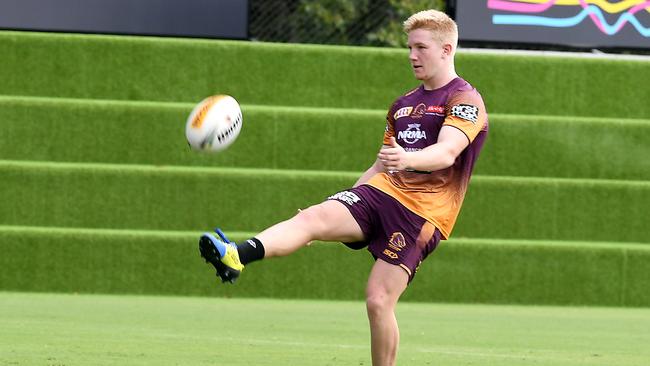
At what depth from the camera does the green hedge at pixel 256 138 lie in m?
13.9

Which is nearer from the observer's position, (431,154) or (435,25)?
(431,154)

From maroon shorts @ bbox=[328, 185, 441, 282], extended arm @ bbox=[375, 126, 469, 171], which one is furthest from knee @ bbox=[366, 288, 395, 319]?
extended arm @ bbox=[375, 126, 469, 171]

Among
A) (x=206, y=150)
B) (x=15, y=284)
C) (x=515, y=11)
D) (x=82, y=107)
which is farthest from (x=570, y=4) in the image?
(x=206, y=150)

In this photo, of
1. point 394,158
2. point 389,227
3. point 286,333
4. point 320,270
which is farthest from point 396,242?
point 320,270

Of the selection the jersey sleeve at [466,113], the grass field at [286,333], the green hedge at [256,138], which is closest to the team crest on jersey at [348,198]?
the jersey sleeve at [466,113]

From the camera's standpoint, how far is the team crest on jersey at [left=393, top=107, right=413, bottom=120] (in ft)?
20.2

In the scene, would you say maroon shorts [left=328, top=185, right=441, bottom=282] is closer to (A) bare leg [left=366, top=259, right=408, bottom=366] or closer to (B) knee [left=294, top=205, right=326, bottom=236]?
(A) bare leg [left=366, top=259, right=408, bottom=366]

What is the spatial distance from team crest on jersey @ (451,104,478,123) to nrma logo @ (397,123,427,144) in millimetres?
A: 198

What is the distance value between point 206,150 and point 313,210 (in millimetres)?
838

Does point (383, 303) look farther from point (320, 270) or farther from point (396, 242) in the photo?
point (320, 270)

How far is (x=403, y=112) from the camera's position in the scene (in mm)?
6191

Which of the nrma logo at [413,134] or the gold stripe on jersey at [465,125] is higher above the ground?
Result: the gold stripe on jersey at [465,125]

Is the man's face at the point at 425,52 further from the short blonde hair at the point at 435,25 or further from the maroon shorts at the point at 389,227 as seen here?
the maroon shorts at the point at 389,227

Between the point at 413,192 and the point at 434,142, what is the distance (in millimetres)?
247
